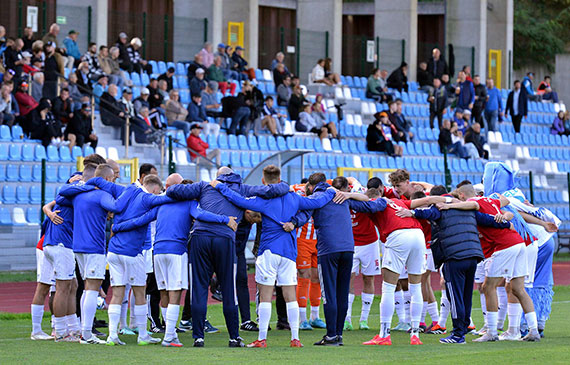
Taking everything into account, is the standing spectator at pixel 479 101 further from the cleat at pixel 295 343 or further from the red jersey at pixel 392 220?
the cleat at pixel 295 343

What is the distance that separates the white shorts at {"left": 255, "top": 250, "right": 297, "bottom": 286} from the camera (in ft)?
40.4

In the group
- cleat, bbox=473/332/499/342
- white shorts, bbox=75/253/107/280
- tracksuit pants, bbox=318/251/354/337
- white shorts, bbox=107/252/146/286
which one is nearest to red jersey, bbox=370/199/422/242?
tracksuit pants, bbox=318/251/354/337

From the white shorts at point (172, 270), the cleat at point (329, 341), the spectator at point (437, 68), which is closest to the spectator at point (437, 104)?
the spectator at point (437, 68)

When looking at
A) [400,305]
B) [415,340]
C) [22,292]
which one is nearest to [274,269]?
[415,340]

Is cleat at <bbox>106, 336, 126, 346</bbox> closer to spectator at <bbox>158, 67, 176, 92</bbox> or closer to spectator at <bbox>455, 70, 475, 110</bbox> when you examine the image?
spectator at <bbox>158, 67, 176, 92</bbox>

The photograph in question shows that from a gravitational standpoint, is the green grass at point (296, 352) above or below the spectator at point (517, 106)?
below

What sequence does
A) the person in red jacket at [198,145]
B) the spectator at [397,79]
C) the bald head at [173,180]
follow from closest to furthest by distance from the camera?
the bald head at [173,180]
the person in red jacket at [198,145]
the spectator at [397,79]

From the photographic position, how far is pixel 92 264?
12570mm

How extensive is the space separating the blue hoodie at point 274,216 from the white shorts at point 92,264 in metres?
1.70

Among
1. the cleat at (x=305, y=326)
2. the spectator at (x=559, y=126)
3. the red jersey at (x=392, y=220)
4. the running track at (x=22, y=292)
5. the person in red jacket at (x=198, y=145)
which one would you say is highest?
the spectator at (x=559, y=126)

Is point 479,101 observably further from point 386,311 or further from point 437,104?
point 386,311

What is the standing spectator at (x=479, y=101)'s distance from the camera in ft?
118

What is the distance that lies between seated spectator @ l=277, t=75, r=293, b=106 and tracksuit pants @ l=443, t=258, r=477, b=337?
19.5m

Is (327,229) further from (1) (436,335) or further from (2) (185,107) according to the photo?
(2) (185,107)
